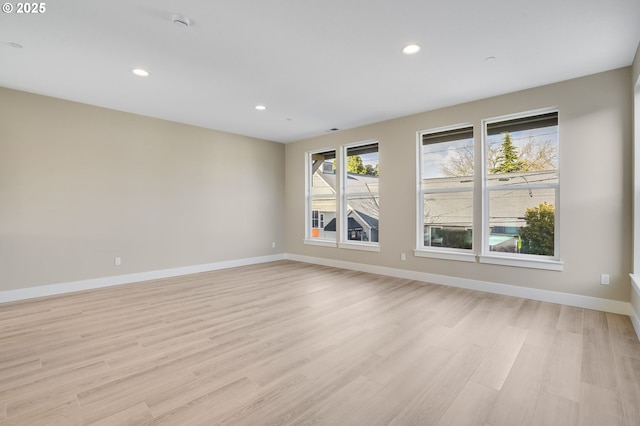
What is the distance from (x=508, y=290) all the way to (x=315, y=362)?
10.4 feet

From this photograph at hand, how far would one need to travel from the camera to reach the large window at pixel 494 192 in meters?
4.00

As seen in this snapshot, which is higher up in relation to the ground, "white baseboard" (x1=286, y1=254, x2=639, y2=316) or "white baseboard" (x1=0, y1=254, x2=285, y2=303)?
"white baseboard" (x1=286, y1=254, x2=639, y2=316)

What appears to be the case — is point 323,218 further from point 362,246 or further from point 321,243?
point 362,246

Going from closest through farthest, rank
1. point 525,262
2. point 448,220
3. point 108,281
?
point 525,262 → point 108,281 → point 448,220

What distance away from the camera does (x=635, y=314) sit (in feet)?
9.95

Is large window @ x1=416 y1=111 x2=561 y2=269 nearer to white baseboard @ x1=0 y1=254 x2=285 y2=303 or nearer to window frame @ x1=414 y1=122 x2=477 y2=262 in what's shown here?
window frame @ x1=414 y1=122 x2=477 y2=262

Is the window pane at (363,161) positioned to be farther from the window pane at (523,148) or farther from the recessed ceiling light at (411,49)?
the recessed ceiling light at (411,49)

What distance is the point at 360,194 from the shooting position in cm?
606

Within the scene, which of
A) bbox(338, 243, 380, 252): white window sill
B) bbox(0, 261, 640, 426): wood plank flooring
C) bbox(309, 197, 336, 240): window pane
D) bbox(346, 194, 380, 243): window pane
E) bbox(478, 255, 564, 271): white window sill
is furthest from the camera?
bbox(309, 197, 336, 240): window pane

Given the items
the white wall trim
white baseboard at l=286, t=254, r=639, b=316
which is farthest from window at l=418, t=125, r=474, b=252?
the white wall trim

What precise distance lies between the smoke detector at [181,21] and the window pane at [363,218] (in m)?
4.04

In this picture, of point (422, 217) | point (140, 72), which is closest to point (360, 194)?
point (422, 217)

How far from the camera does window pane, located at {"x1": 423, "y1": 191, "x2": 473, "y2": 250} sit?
468 cm

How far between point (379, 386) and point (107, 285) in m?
4.55
